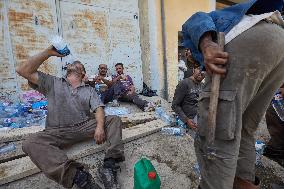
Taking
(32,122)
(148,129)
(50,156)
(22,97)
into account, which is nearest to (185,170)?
(148,129)

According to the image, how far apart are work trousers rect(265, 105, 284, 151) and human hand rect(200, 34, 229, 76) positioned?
195 cm

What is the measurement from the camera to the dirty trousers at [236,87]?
4.45ft

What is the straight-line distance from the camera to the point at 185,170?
286cm

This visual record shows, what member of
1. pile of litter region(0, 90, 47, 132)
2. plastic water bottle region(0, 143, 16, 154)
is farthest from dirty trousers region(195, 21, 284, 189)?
pile of litter region(0, 90, 47, 132)

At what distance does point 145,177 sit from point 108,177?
0.54 metres

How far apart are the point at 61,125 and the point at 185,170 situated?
5.01 feet

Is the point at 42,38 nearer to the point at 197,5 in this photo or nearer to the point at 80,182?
the point at 80,182

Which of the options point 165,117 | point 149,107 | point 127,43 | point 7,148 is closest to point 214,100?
point 7,148

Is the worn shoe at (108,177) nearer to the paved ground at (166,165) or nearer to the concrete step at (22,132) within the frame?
the paved ground at (166,165)

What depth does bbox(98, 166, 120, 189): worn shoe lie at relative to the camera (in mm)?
2396

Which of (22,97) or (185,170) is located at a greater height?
(22,97)

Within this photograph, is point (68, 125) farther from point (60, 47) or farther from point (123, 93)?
point (123, 93)

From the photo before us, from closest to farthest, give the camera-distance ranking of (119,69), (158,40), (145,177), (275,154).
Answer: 1. (145,177)
2. (275,154)
3. (119,69)
4. (158,40)

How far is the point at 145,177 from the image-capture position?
2.03 metres
